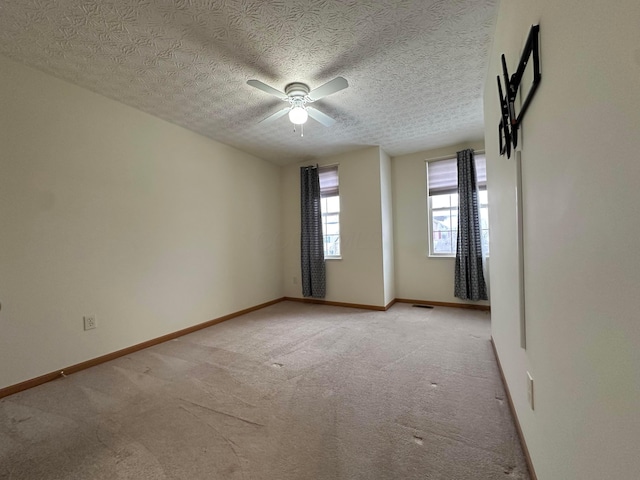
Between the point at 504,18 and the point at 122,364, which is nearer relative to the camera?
the point at 504,18

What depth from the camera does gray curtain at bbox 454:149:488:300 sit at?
155 inches

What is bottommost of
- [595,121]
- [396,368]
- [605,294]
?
[396,368]

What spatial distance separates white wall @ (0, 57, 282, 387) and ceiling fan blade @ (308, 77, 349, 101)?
198cm

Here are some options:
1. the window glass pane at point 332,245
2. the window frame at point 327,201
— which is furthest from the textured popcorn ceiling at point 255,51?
the window glass pane at point 332,245

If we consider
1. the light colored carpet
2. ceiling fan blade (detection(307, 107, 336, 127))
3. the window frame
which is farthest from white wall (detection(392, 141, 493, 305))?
ceiling fan blade (detection(307, 107, 336, 127))

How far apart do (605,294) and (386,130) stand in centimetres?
338

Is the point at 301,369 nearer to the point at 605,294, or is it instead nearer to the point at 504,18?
the point at 605,294

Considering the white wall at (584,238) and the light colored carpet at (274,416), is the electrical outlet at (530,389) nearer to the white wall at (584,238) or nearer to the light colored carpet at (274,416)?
the white wall at (584,238)

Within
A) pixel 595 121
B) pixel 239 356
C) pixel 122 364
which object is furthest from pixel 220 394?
pixel 595 121

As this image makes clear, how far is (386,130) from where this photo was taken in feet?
11.7

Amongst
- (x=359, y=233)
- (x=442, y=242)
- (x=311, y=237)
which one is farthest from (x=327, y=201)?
(x=442, y=242)

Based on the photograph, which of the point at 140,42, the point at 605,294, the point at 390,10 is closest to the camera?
the point at 605,294

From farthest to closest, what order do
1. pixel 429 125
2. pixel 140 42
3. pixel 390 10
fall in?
1. pixel 429 125
2. pixel 140 42
3. pixel 390 10

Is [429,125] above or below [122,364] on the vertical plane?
above
